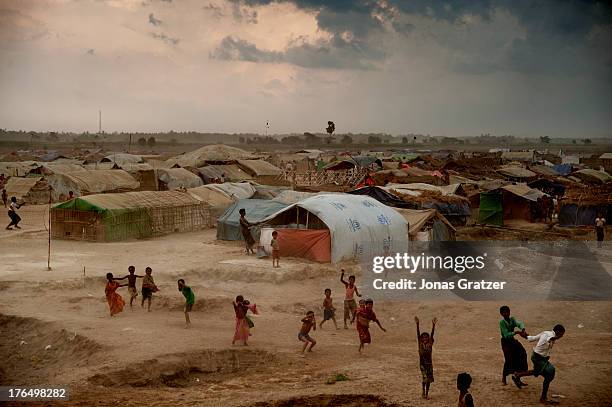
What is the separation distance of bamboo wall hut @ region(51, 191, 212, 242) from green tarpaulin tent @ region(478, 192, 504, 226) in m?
14.0

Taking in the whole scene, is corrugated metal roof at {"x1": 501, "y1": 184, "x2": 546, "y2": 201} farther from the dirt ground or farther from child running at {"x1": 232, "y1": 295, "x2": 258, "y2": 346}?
child running at {"x1": 232, "y1": 295, "x2": 258, "y2": 346}

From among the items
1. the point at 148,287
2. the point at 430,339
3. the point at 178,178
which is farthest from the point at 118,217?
the point at 178,178

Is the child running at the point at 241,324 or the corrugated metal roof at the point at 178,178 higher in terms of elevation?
the corrugated metal roof at the point at 178,178

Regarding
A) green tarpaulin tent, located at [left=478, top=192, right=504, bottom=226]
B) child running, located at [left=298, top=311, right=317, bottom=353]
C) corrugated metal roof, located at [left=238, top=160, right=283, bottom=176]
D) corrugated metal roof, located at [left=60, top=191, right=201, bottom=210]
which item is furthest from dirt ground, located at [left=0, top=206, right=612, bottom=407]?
corrugated metal roof, located at [left=238, top=160, right=283, bottom=176]

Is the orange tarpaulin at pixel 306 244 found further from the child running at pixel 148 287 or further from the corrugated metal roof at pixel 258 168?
the corrugated metal roof at pixel 258 168

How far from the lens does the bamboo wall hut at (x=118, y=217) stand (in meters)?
23.7

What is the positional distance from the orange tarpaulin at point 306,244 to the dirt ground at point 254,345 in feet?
1.50

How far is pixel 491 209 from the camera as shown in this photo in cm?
3103

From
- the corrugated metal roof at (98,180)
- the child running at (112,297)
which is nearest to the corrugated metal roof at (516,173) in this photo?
the corrugated metal roof at (98,180)

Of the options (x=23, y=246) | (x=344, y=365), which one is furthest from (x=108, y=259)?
(x=344, y=365)

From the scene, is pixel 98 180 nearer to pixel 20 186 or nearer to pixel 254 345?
pixel 20 186

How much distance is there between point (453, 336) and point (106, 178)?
2943 centimetres

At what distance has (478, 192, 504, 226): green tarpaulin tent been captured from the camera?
30922 millimetres

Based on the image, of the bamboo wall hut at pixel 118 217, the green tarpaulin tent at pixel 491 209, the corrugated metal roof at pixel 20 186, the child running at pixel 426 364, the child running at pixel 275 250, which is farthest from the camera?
the corrugated metal roof at pixel 20 186
